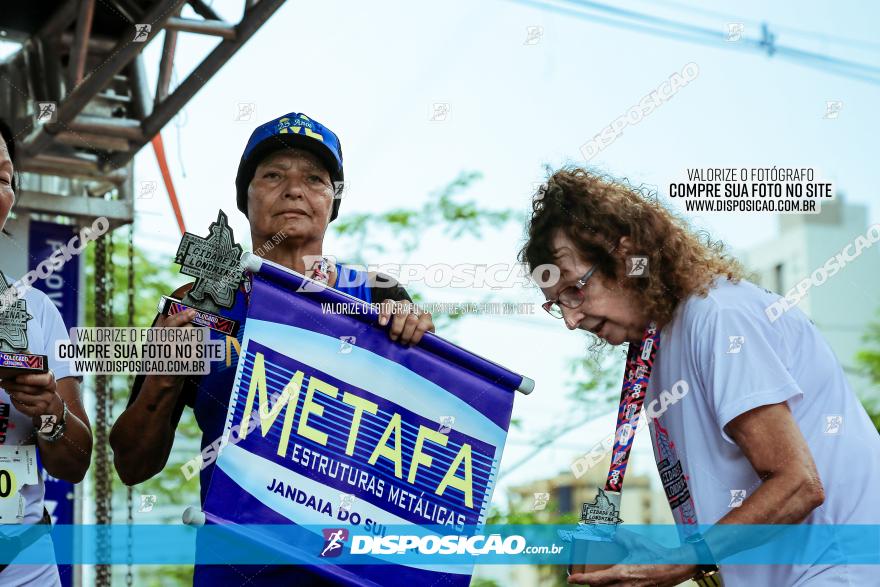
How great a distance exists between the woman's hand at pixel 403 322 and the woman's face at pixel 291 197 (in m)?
0.36

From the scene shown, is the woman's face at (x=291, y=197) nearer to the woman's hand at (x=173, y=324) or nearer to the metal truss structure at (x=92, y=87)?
the woman's hand at (x=173, y=324)

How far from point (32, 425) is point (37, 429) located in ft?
0.30

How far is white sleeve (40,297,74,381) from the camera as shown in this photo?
2959mm

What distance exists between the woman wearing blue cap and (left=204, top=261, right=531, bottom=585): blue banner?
108 millimetres

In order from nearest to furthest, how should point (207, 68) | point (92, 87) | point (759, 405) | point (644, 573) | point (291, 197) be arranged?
point (759, 405), point (644, 573), point (291, 197), point (92, 87), point (207, 68)

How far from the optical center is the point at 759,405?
2447 mm

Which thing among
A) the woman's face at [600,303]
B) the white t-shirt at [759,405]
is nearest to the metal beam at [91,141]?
the woman's face at [600,303]

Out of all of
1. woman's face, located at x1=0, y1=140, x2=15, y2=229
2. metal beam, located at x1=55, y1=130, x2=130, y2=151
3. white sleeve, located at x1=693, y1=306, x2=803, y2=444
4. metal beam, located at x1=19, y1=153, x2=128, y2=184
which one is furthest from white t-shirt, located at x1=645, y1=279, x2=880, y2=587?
metal beam, located at x1=19, y1=153, x2=128, y2=184

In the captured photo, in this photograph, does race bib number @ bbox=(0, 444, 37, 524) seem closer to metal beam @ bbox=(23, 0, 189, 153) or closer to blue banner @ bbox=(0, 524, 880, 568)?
blue banner @ bbox=(0, 524, 880, 568)

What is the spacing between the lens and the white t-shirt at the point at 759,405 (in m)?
2.49

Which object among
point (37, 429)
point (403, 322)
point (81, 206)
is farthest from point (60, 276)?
point (403, 322)

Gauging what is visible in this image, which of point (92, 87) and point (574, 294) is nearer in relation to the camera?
point (574, 294)

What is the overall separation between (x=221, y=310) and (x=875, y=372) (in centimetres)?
1504

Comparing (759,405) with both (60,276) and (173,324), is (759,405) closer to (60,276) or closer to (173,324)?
(173,324)
